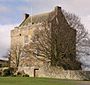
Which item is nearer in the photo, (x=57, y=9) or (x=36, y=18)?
(x=57, y=9)

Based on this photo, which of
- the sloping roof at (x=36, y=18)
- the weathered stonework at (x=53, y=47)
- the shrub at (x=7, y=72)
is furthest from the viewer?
the sloping roof at (x=36, y=18)

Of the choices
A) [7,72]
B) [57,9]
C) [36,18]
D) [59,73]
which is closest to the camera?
[59,73]

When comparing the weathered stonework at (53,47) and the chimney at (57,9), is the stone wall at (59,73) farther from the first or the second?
the chimney at (57,9)

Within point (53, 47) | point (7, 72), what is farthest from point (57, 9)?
point (7, 72)

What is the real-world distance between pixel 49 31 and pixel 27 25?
20836 mm

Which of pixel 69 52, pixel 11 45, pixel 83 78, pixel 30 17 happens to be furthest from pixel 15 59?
pixel 83 78

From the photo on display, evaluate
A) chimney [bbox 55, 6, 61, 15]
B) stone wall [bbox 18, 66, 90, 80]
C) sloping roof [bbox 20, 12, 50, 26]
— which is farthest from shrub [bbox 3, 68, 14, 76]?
chimney [bbox 55, 6, 61, 15]

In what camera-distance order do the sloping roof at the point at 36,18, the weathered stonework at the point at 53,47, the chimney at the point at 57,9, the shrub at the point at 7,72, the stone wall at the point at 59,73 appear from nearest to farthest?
the stone wall at the point at 59,73 → the weathered stonework at the point at 53,47 → the shrub at the point at 7,72 → the chimney at the point at 57,9 → the sloping roof at the point at 36,18

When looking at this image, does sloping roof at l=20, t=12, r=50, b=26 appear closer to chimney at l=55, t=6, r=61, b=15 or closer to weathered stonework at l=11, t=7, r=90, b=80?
weathered stonework at l=11, t=7, r=90, b=80

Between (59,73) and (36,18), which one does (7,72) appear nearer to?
(59,73)

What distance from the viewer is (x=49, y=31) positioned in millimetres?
67562

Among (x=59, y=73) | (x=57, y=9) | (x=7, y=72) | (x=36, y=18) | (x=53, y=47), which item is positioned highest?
(x=57, y=9)

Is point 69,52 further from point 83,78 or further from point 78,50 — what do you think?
point 83,78

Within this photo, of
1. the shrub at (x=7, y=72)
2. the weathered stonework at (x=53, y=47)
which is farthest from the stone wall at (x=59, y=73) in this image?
the shrub at (x=7, y=72)
